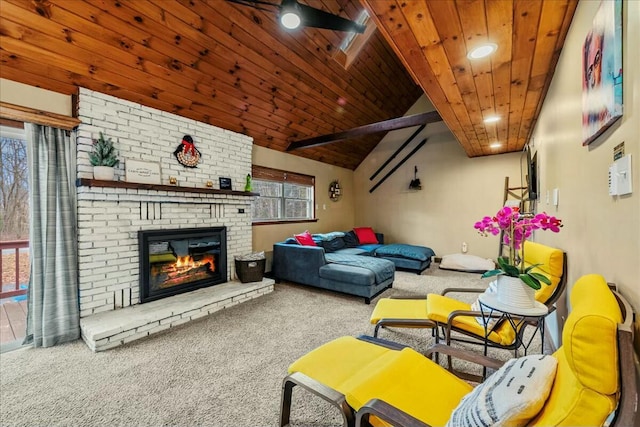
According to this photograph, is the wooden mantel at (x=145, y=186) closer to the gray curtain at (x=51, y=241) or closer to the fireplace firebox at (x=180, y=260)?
the gray curtain at (x=51, y=241)

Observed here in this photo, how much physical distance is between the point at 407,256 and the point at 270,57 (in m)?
3.92

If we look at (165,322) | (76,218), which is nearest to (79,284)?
(76,218)

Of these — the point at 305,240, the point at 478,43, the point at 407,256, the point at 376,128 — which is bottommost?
the point at 407,256

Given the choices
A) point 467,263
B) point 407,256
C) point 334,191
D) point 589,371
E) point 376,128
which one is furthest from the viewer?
point 334,191

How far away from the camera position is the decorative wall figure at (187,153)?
11.5ft

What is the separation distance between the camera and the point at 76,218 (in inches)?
105

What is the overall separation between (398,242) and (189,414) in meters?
5.71

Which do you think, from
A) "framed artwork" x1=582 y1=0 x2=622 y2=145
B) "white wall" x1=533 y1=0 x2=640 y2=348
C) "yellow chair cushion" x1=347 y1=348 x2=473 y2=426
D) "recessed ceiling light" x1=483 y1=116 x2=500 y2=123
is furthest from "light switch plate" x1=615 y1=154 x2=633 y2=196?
"recessed ceiling light" x1=483 y1=116 x2=500 y2=123

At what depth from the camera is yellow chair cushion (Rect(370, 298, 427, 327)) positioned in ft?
7.18

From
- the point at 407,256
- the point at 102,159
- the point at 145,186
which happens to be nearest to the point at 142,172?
the point at 145,186

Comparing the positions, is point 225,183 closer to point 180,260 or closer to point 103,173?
point 180,260

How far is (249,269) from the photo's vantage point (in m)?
3.93

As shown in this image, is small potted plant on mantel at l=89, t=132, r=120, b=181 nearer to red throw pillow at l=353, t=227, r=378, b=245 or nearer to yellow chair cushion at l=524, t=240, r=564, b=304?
yellow chair cushion at l=524, t=240, r=564, b=304

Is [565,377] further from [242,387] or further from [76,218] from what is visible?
[76,218]
